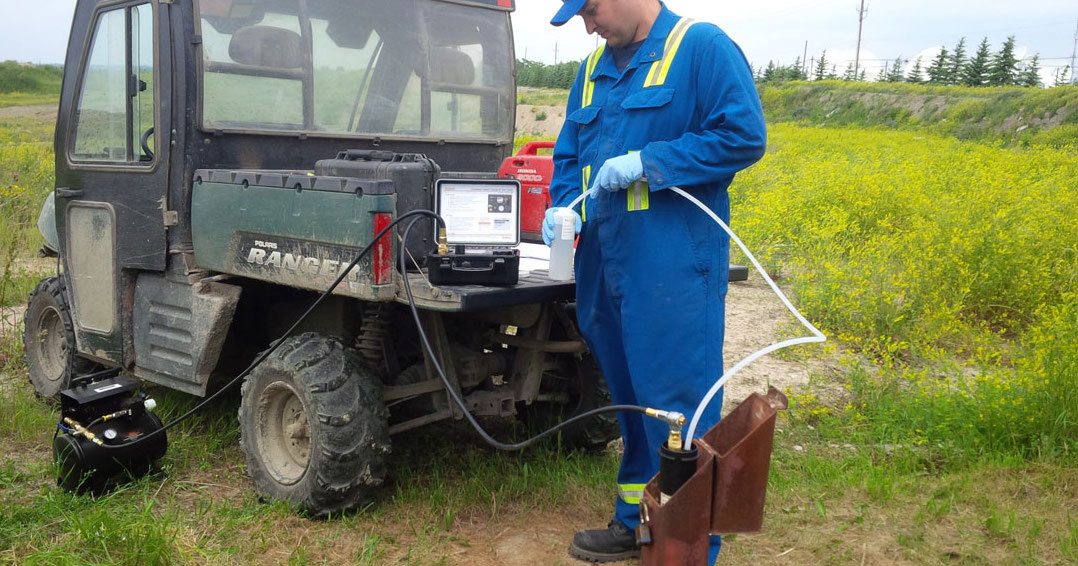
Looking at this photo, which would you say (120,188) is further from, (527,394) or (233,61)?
(527,394)

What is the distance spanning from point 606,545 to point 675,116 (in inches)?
59.5

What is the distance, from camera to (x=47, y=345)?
188 inches

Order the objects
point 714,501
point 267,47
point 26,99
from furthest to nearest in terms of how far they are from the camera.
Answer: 1. point 26,99
2. point 267,47
3. point 714,501

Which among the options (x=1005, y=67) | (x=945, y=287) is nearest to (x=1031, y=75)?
(x=1005, y=67)

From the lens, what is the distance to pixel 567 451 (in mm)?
4062

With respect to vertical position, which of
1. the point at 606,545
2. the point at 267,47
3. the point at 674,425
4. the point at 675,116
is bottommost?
the point at 606,545

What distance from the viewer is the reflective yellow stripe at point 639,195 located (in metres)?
2.64

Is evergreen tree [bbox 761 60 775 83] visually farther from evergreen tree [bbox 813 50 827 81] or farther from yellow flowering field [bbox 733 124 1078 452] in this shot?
yellow flowering field [bbox 733 124 1078 452]

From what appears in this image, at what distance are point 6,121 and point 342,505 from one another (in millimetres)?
34982

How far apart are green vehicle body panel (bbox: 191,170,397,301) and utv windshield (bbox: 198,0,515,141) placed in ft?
1.43

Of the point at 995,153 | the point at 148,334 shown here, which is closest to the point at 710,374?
the point at 148,334

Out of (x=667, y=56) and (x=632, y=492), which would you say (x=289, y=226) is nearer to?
(x=667, y=56)

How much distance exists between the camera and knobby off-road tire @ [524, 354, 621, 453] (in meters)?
3.84

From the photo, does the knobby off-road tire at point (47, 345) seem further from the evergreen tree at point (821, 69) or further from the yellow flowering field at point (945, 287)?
the evergreen tree at point (821, 69)
